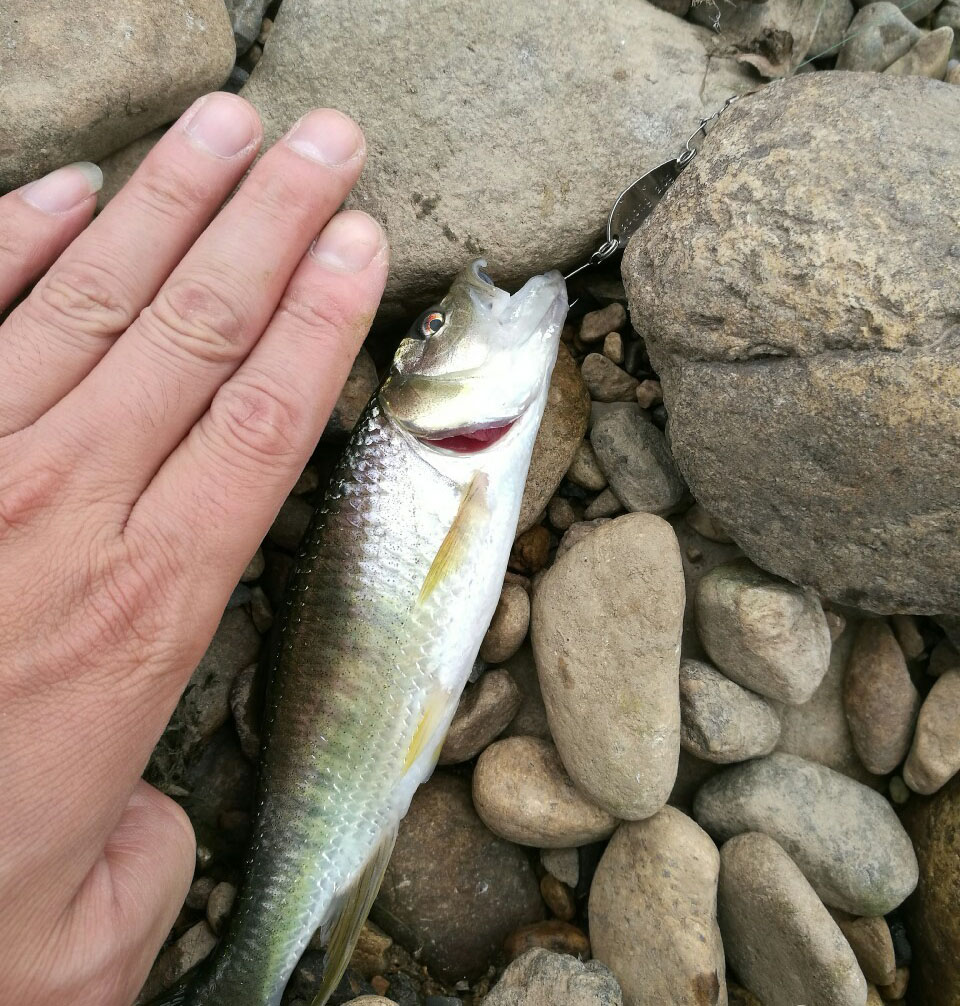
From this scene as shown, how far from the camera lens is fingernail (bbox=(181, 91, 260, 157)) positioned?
93.0 inches

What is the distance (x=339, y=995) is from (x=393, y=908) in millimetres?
338

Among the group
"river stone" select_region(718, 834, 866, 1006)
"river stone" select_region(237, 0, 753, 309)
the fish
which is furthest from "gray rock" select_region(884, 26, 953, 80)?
"river stone" select_region(718, 834, 866, 1006)

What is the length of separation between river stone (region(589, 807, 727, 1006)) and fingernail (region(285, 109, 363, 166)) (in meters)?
2.48

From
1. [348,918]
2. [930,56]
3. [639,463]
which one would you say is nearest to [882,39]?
[930,56]

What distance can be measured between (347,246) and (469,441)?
719 mm

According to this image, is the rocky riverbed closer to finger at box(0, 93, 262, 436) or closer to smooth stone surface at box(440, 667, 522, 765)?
smooth stone surface at box(440, 667, 522, 765)

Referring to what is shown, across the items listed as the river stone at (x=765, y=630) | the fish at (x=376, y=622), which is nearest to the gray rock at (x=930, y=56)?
the fish at (x=376, y=622)

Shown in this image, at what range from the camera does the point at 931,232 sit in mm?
2133

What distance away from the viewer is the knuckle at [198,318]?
2.21 metres

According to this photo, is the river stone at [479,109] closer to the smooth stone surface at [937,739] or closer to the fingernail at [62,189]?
the fingernail at [62,189]

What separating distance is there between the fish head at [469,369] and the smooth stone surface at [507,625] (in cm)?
68

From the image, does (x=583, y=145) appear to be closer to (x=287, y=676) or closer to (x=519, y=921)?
(x=287, y=676)

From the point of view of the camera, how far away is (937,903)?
274cm

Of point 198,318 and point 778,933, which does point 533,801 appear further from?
point 198,318
